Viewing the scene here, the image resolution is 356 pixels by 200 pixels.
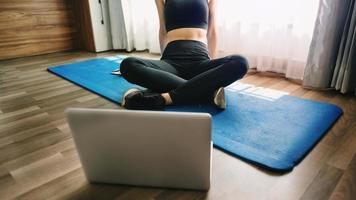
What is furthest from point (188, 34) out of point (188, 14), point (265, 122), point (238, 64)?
point (265, 122)

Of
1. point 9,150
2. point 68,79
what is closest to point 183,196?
point 9,150

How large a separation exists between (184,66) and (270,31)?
2.98 ft

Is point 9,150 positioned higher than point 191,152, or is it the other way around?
point 191,152

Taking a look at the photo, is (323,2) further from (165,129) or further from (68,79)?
(68,79)

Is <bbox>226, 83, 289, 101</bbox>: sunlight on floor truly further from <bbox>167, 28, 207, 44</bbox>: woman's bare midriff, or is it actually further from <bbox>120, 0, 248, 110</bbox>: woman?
<bbox>167, 28, 207, 44</bbox>: woman's bare midriff

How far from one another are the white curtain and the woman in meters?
0.54

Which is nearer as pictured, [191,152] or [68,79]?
[191,152]

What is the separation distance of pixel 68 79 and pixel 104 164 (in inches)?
55.2

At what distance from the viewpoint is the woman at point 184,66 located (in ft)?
4.35

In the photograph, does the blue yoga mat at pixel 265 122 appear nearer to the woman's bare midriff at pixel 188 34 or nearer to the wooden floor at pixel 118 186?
the wooden floor at pixel 118 186

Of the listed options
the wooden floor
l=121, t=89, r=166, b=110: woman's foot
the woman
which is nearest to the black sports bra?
the woman

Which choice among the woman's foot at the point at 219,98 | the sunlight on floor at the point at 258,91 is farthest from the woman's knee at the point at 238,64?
the sunlight on floor at the point at 258,91

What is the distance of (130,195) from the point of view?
0.83 m

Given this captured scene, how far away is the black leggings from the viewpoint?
4.35 feet
